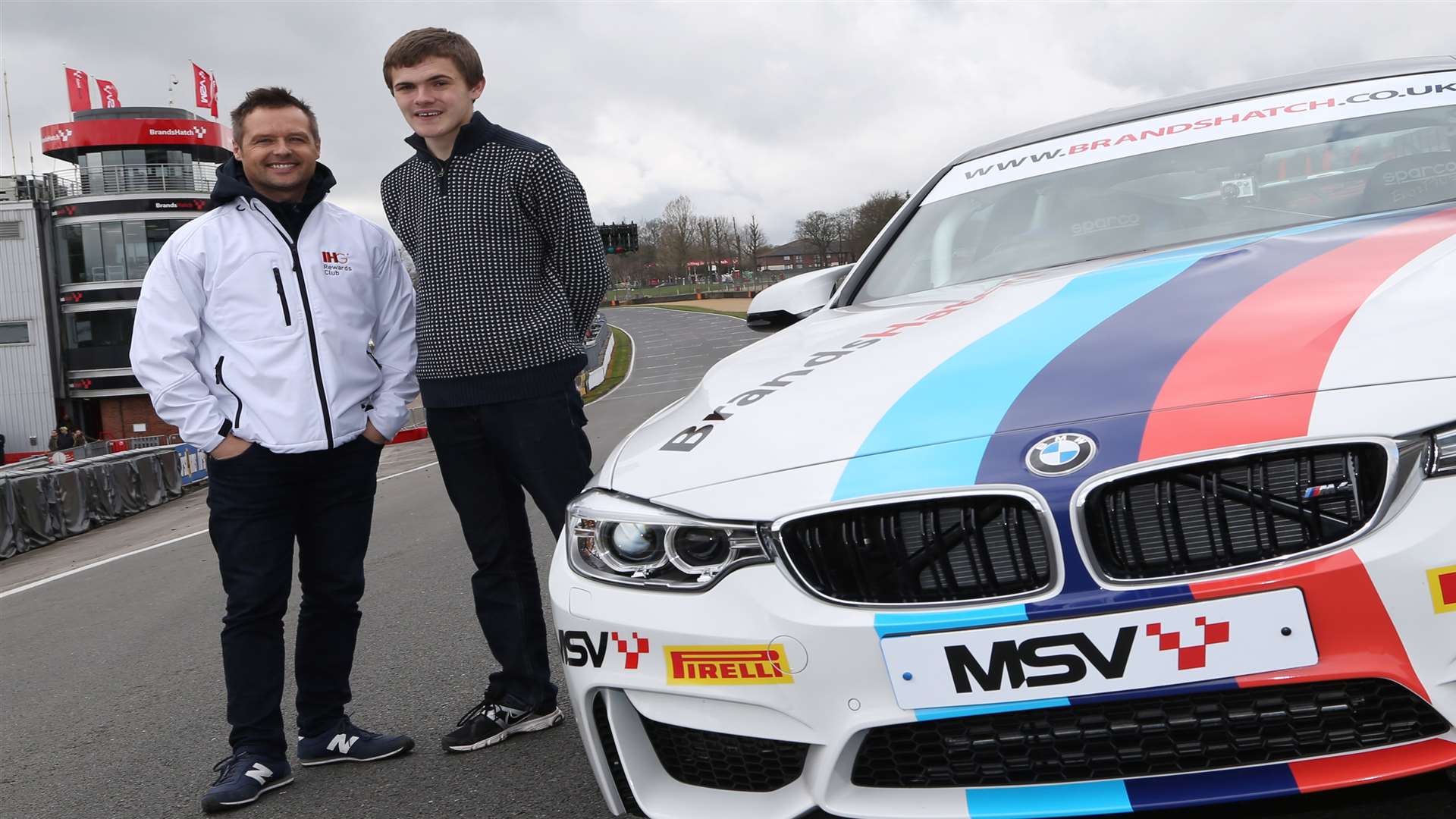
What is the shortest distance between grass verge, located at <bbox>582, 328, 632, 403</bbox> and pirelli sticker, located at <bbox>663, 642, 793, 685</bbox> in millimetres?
29503

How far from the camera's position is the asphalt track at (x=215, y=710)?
9.22 feet

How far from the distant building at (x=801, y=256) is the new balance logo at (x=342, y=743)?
317 feet

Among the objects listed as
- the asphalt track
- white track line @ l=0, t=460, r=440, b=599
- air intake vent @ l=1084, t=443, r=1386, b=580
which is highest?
air intake vent @ l=1084, t=443, r=1386, b=580

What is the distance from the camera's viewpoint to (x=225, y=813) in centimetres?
296

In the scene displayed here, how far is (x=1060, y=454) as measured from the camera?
1.73 meters

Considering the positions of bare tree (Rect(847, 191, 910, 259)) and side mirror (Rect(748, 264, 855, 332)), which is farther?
bare tree (Rect(847, 191, 910, 259))

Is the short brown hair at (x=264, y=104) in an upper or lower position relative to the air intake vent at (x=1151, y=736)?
upper

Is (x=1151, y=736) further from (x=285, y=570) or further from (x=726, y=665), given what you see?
(x=285, y=570)

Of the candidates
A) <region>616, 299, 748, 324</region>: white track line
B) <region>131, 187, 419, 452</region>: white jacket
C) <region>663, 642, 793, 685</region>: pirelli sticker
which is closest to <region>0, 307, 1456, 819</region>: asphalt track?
<region>663, 642, 793, 685</region>: pirelli sticker

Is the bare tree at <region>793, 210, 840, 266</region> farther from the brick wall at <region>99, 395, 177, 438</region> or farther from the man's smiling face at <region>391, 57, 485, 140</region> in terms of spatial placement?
the man's smiling face at <region>391, 57, 485, 140</region>

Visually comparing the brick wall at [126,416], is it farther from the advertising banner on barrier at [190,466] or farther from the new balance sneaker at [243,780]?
the new balance sneaker at [243,780]

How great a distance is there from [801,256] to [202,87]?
92.8 meters

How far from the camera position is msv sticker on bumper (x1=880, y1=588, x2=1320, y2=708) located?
1.60 m

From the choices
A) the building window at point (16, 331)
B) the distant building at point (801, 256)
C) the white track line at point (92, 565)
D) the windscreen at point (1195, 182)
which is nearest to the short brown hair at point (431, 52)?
the windscreen at point (1195, 182)
